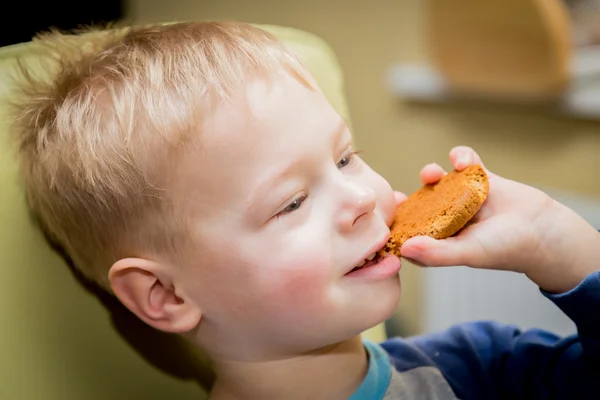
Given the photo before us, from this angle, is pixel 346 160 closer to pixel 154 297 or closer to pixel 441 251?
pixel 441 251

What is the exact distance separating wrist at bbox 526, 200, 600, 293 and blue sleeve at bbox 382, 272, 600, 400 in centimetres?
2

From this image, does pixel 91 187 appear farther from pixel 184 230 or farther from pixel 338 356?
pixel 338 356

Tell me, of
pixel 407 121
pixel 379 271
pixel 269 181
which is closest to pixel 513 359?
pixel 379 271

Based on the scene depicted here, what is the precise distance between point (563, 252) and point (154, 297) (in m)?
0.42

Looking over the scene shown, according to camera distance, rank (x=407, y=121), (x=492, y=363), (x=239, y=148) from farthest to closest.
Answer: (x=407, y=121), (x=492, y=363), (x=239, y=148)

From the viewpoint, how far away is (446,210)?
2.26ft

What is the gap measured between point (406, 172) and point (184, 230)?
1.10 m

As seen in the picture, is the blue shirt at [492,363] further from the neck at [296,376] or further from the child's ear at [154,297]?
the child's ear at [154,297]

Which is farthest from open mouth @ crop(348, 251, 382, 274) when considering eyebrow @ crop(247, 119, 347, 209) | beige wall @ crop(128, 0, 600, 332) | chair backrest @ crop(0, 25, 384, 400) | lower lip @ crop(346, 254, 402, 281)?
beige wall @ crop(128, 0, 600, 332)

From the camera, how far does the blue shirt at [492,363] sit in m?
0.77

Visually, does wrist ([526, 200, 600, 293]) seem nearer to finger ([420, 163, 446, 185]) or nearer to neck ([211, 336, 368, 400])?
finger ([420, 163, 446, 185])

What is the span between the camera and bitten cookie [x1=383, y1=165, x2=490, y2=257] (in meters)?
0.68

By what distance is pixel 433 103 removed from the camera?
5.27ft

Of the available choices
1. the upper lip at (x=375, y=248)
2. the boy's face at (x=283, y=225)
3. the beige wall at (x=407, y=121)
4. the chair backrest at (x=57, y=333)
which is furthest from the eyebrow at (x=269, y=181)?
the beige wall at (x=407, y=121)
